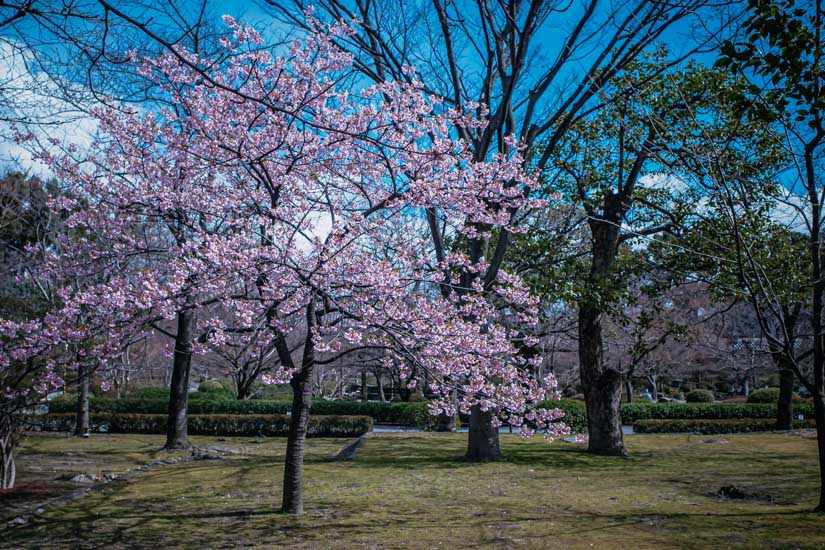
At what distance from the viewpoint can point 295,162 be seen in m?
7.04

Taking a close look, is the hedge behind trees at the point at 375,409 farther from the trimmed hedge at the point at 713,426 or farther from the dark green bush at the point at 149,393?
the dark green bush at the point at 149,393

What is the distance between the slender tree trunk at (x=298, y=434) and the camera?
6.83 metres

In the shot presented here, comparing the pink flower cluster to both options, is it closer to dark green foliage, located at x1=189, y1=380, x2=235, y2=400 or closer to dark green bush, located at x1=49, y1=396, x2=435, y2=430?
dark green bush, located at x1=49, y1=396, x2=435, y2=430

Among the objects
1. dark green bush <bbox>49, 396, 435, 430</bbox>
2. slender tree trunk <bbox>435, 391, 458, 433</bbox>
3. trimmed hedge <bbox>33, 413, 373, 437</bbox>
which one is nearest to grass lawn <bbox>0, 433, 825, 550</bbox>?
trimmed hedge <bbox>33, 413, 373, 437</bbox>

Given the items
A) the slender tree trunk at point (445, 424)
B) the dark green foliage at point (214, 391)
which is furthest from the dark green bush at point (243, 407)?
the dark green foliage at point (214, 391)

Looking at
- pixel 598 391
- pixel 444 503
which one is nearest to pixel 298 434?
pixel 444 503

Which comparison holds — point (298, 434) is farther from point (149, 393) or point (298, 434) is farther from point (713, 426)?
point (149, 393)

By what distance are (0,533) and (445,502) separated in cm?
490

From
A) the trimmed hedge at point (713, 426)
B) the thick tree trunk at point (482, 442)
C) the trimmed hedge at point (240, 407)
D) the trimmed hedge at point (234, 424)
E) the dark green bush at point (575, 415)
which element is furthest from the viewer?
the trimmed hedge at point (240, 407)

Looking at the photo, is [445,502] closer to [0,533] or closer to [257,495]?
[257,495]

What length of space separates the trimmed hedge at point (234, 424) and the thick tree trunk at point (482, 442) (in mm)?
7969

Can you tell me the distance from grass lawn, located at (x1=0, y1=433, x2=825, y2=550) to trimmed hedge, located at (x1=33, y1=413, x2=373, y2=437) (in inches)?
228

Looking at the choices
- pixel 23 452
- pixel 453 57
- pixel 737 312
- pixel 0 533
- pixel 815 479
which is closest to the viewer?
pixel 0 533

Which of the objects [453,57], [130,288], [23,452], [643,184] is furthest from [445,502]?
[23,452]
